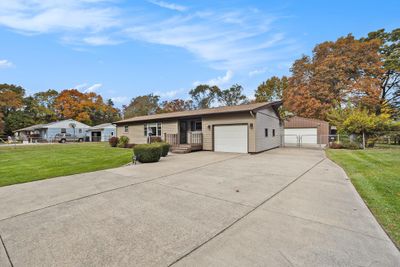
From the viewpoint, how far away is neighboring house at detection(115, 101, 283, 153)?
40.7 feet

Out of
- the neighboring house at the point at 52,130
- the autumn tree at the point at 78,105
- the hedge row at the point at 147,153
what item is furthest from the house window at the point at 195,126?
Answer: the autumn tree at the point at 78,105

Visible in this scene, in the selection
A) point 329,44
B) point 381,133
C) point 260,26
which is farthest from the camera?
point 329,44

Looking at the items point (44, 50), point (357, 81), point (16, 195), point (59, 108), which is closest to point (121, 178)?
point (16, 195)

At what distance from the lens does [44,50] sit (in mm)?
12898

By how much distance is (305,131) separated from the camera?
2222cm

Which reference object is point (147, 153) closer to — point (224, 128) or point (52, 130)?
point (224, 128)

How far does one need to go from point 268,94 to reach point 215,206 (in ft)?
112

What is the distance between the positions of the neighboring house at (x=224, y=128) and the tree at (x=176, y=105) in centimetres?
2597

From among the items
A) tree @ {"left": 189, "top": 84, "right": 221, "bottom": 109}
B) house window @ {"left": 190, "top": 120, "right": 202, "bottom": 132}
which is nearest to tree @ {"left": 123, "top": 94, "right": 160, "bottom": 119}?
tree @ {"left": 189, "top": 84, "right": 221, "bottom": 109}

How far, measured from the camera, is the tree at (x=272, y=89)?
3372cm

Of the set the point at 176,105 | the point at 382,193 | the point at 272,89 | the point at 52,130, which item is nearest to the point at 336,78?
the point at 272,89

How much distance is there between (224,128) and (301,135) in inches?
519

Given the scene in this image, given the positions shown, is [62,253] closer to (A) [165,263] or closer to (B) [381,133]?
(A) [165,263]

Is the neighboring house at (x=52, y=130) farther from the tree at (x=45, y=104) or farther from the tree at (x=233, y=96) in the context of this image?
the tree at (x=233, y=96)
